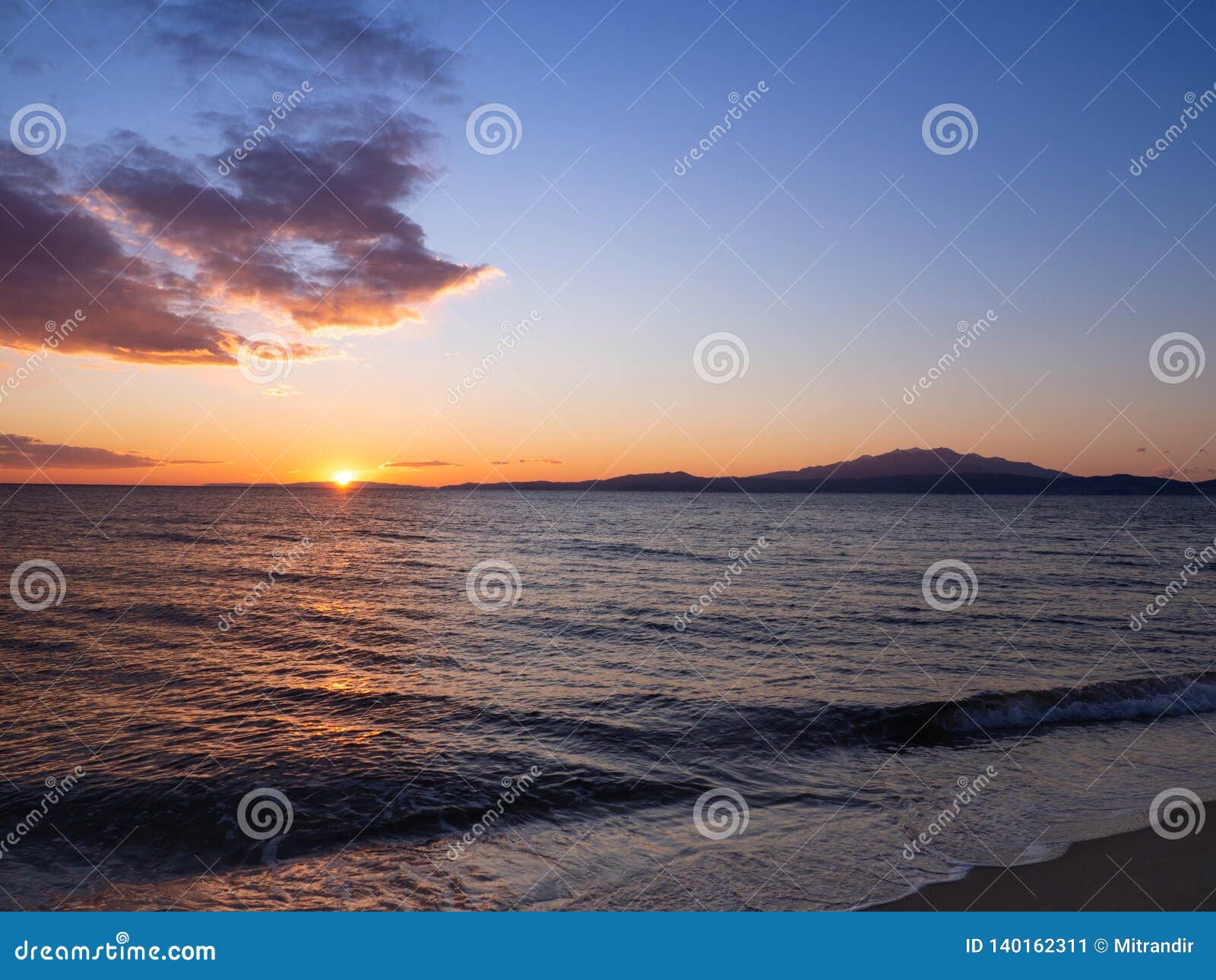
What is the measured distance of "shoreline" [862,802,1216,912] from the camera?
23.6ft

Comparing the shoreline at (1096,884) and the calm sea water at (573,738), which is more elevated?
the calm sea water at (573,738)

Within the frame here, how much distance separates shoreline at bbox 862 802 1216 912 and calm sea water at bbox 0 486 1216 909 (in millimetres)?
315

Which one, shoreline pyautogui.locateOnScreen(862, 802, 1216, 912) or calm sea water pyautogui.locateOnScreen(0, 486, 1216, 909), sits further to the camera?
calm sea water pyautogui.locateOnScreen(0, 486, 1216, 909)

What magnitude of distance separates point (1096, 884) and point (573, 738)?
336 inches

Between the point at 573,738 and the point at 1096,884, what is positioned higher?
the point at 573,738

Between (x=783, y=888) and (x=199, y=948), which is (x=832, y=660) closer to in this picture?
(x=783, y=888)

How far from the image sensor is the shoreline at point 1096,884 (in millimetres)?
7199

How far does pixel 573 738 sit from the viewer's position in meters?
13.2

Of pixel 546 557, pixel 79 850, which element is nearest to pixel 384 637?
pixel 79 850

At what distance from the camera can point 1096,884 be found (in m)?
7.63

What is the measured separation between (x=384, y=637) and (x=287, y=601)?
9555mm

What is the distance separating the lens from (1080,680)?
1736cm

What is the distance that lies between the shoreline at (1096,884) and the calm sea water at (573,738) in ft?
1.03

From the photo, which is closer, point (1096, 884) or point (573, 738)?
point (1096, 884)
